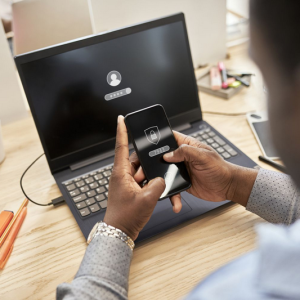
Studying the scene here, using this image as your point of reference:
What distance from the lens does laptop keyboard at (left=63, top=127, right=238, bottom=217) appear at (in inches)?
33.6

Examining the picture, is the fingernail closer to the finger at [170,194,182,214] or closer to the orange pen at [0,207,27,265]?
the finger at [170,194,182,214]

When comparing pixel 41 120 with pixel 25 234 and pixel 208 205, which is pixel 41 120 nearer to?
pixel 25 234

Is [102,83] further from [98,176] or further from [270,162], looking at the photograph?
[270,162]

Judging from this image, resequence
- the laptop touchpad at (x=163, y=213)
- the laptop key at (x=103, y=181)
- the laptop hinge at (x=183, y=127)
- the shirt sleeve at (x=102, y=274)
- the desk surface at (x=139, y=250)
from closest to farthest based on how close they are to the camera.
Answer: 1. the shirt sleeve at (x=102, y=274)
2. the desk surface at (x=139, y=250)
3. the laptop touchpad at (x=163, y=213)
4. the laptop key at (x=103, y=181)
5. the laptop hinge at (x=183, y=127)

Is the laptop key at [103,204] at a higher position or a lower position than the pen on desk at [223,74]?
lower

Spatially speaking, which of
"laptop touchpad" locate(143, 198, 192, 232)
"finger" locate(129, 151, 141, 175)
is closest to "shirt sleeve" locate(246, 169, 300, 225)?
"laptop touchpad" locate(143, 198, 192, 232)

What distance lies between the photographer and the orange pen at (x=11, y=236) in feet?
2.54

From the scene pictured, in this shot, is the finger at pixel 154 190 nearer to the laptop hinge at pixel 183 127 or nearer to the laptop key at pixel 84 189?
the laptop key at pixel 84 189

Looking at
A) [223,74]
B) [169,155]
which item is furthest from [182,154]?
[223,74]

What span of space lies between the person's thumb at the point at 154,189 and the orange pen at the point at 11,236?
1.08ft

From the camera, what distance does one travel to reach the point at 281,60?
43cm

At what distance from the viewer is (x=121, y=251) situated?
673 millimetres

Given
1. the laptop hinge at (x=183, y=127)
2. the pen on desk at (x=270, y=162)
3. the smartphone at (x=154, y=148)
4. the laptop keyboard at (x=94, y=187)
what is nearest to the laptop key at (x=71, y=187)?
the laptop keyboard at (x=94, y=187)

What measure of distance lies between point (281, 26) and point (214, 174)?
43 centimetres
